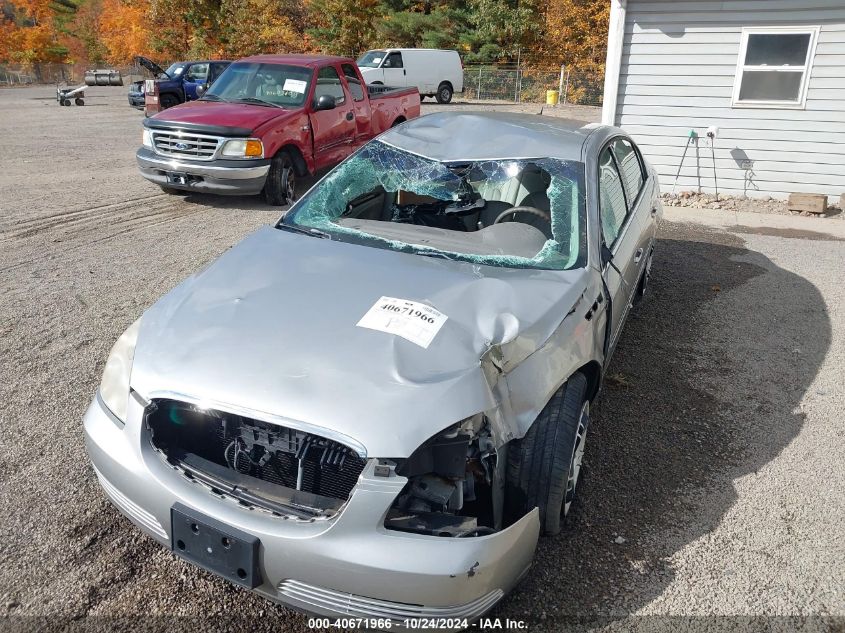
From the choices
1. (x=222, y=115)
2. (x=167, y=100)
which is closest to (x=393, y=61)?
(x=167, y=100)

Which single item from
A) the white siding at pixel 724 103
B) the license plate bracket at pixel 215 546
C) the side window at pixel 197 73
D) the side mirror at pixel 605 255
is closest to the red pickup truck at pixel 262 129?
the white siding at pixel 724 103

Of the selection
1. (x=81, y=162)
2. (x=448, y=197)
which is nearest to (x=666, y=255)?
(x=448, y=197)

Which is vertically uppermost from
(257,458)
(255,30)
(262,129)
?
(255,30)

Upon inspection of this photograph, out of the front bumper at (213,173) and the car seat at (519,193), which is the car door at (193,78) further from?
the car seat at (519,193)

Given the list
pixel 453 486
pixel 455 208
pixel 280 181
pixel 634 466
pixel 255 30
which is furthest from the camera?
pixel 255 30

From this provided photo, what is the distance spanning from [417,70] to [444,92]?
174 cm

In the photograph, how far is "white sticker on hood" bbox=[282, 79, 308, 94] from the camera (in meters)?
8.19

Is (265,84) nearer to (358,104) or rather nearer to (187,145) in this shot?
(358,104)

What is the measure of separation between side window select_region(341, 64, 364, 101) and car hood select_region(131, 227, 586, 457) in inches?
265

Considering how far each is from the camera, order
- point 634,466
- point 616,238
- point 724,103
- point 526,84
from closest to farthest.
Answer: point 634,466
point 616,238
point 724,103
point 526,84

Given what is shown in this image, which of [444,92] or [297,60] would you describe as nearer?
[297,60]

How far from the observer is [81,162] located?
1077cm

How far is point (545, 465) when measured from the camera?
2.25 m

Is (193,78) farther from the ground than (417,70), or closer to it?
closer to it
